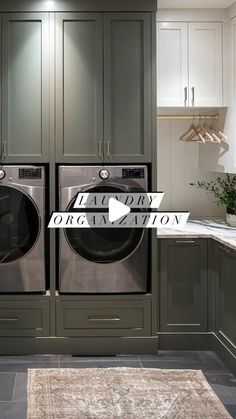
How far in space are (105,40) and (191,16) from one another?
0.77 meters

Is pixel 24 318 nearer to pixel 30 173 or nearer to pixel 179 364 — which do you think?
pixel 30 173

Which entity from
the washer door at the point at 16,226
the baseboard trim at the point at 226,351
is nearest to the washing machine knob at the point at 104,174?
the washer door at the point at 16,226

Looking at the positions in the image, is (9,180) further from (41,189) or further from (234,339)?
(234,339)

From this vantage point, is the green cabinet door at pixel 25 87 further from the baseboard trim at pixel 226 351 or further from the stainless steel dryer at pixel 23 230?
the baseboard trim at pixel 226 351

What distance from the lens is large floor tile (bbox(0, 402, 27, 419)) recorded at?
9.66 feet

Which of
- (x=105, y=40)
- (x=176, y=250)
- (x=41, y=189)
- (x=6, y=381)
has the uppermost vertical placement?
(x=105, y=40)

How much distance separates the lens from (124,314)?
397 cm

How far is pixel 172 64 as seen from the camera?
4.20m

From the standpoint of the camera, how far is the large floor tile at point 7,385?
10.5 feet

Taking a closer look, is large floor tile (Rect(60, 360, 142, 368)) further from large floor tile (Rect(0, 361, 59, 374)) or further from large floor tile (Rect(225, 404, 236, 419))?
large floor tile (Rect(225, 404, 236, 419))

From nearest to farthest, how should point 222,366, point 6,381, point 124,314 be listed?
1. point 6,381
2. point 222,366
3. point 124,314

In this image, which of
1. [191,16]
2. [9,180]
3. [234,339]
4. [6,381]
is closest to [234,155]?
[191,16]

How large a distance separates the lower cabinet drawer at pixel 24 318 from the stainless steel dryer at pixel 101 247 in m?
0.23

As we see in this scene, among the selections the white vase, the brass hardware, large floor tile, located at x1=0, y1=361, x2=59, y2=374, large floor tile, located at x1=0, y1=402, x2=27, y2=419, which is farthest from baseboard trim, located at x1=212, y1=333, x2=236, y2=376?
the brass hardware
